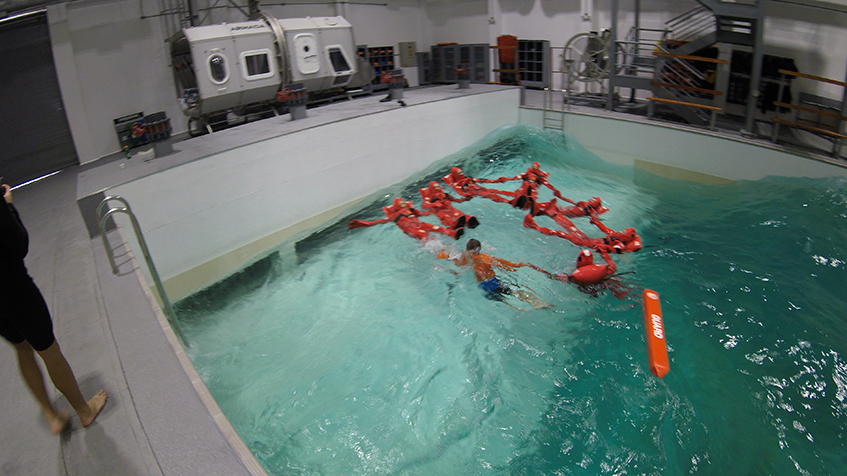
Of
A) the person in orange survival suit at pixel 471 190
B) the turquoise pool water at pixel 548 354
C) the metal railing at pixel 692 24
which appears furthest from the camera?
the metal railing at pixel 692 24

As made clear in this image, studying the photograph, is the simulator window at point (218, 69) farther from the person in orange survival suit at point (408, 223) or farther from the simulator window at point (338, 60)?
the person in orange survival suit at point (408, 223)

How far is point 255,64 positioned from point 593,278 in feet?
23.4

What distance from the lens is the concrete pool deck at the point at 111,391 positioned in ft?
6.86

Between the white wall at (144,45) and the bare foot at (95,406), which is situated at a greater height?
the white wall at (144,45)

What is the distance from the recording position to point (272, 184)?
718cm

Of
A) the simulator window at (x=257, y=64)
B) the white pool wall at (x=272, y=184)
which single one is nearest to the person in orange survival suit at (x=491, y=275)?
the white pool wall at (x=272, y=184)

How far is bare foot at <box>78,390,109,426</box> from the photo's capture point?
2.32 m

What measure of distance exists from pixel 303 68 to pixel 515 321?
23.4 ft

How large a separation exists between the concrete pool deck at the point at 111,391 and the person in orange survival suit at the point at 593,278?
12.0 ft

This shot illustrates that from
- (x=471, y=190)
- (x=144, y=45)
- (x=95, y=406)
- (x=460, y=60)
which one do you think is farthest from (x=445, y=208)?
(x=460, y=60)

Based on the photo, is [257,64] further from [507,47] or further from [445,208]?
[507,47]

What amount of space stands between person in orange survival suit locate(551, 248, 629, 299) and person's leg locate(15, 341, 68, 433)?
166 inches

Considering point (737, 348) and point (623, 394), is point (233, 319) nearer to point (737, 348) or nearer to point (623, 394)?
point (623, 394)

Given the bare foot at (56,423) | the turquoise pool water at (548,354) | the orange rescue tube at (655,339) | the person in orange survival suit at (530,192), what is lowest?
the turquoise pool water at (548,354)
